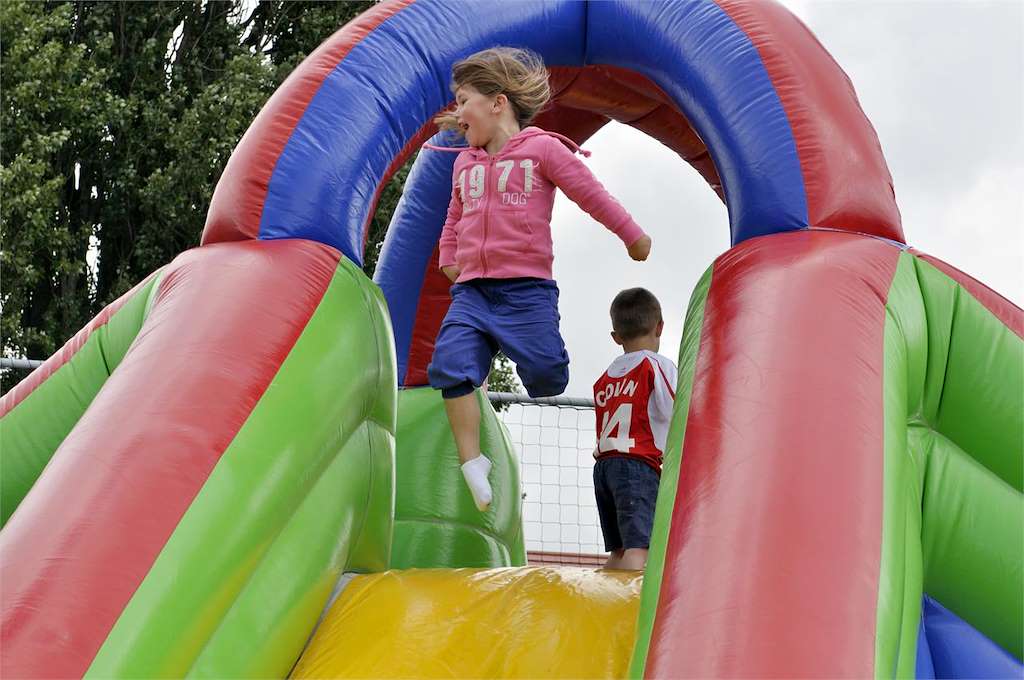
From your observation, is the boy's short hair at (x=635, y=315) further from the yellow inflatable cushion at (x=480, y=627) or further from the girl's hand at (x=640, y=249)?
the yellow inflatable cushion at (x=480, y=627)

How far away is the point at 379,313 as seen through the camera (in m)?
2.85

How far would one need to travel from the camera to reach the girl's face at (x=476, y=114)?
2.96 m

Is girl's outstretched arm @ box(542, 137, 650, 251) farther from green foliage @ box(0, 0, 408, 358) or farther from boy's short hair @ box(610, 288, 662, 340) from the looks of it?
green foliage @ box(0, 0, 408, 358)

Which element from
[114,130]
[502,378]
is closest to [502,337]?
[502,378]

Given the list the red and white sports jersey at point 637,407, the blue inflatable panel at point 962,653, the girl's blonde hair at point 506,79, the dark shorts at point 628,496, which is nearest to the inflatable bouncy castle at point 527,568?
the blue inflatable panel at point 962,653

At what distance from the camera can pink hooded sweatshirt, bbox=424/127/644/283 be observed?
2.84 m

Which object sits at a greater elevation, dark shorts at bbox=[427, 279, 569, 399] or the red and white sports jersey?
dark shorts at bbox=[427, 279, 569, 399]

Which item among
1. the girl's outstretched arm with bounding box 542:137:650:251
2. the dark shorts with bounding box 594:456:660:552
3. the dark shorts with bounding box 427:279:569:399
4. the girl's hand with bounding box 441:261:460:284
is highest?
the girl's outstretched arm with bounding box 542:137:650:251

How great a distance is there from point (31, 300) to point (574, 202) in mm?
9522

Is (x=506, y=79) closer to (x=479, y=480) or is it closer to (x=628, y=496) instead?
(x=479, y=480)

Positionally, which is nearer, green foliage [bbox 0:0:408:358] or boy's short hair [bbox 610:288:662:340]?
boy's short hair [bbox 610:288:662:340]

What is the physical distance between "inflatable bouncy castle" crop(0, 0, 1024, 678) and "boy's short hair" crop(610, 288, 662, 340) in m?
0.59

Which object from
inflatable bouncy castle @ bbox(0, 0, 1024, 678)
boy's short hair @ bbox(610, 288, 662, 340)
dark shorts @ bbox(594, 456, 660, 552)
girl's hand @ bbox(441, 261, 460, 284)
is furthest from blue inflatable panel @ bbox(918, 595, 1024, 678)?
girl's hand @ bbox(441, 261, 460, 284)

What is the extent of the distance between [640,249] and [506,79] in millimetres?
603
